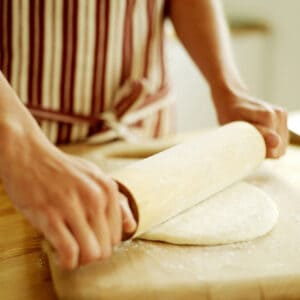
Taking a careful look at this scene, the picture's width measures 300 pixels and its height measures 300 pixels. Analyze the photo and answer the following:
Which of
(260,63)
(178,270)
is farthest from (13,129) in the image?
(260,63)

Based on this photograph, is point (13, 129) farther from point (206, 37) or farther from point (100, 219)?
point (206, 37)

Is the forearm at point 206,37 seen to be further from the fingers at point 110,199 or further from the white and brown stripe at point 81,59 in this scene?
the fingers at point 110,199

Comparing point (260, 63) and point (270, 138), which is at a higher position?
point (270, 138)

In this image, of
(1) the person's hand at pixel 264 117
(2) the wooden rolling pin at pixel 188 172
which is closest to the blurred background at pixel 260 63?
(1) the person's hand at pixel 264 117

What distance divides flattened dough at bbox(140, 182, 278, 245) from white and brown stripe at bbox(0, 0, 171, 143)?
350 millimetres

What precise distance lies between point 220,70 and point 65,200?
0.58 metres

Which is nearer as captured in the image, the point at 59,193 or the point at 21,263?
the point at 59,193

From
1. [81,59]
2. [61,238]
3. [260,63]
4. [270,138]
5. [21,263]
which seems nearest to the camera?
[61,238]

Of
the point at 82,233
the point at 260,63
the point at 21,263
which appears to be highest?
the point at 82,233

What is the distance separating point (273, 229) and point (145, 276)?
0.22m

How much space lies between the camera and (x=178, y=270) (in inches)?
27.5

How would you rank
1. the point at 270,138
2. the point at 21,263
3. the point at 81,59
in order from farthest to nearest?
the point at 81,59, the point at 270,138, the point at 21,263

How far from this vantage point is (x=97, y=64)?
3.67ft

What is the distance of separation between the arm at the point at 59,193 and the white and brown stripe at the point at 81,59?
1.35ft
